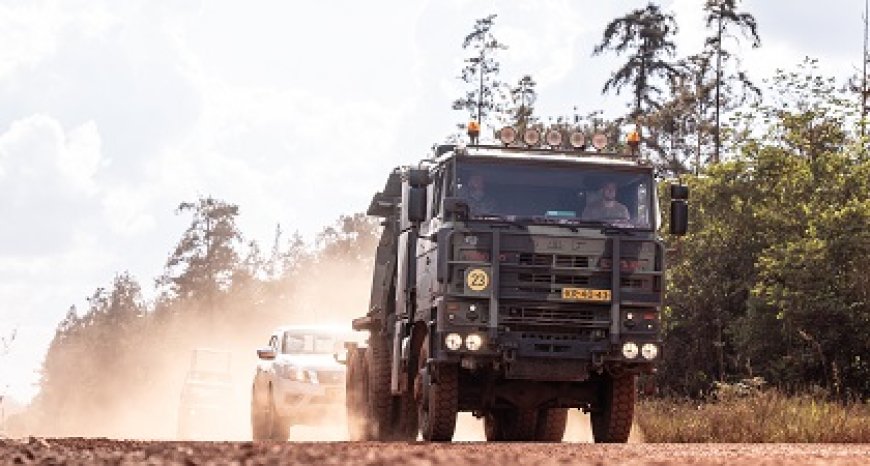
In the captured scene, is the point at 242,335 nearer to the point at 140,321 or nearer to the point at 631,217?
the point at 140,321

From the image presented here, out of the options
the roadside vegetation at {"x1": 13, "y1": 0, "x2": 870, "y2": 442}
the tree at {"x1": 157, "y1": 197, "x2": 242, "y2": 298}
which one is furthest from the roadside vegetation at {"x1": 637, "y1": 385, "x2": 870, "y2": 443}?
the tree at {"x1": 157, "y1": 197, "x2": 242, "y2": 298}

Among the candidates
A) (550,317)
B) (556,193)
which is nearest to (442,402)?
(550,317)

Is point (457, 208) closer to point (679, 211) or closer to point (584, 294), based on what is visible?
point (584, 294)

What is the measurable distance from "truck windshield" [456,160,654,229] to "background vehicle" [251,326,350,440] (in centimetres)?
667

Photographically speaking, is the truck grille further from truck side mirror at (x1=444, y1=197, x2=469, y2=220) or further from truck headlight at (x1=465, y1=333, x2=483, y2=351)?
truck side mirror at (x1=444, y1=197, x2=469, y2=220)

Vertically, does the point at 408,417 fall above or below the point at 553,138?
below

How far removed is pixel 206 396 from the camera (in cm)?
3444

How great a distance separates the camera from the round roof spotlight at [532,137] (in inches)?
700

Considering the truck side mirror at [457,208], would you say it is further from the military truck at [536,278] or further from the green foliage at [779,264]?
the green foliage at [779,264]

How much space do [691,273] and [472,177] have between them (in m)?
27.8

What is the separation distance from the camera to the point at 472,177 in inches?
671

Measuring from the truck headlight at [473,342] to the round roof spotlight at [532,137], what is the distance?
97.9 inches

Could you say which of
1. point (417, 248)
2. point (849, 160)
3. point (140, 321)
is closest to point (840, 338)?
point (849, 160)

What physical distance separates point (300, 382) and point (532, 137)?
23.3 ft
